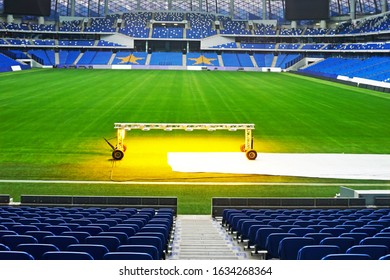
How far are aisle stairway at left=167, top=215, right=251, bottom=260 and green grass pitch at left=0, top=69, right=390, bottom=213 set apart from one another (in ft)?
11.8

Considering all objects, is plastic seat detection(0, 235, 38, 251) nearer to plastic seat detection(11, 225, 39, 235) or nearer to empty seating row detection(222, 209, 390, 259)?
plastic seat detection(11, 225, 39, 235)

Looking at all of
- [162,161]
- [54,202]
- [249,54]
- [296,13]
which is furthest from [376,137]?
[249,54]

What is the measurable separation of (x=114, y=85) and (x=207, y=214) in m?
56.0

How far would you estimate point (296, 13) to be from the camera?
12644 centimetres

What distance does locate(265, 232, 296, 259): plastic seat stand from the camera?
985 cm

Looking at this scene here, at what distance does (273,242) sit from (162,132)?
29545mm

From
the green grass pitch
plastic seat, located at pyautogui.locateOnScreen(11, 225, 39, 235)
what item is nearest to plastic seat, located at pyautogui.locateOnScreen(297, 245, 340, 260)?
plastic seat, located at pyautogui.locateOnScreen(11, 225, 39, 235)

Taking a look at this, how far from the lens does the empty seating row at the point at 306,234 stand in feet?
28.0

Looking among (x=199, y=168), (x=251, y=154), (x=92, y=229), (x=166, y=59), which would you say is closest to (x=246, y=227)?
(x=92, y=229)

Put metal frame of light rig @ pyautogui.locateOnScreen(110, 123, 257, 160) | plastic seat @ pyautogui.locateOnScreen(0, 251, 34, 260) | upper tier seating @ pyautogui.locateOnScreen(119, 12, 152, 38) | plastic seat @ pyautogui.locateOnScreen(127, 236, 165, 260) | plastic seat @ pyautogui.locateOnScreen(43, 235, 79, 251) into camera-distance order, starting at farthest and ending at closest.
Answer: upper tier seating @ pyautogui.locateOnScreen(119, 12, 152, 38) → metal frame of light rig @ pyautogui.locateOnScreen(110, 123, 257, 160) → plastic seat @ pyautogui.locateOnScreen(127, 236, 165, 260) → plastic seat @ pyautogui.locateOnScreen(43, 235, 79, 251) → plastic seat @ pyautogui.locateOnScreen(0, 251, 34, 260)

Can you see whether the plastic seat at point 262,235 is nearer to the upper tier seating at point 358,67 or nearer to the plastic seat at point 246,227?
the plastic seat at point 246,227

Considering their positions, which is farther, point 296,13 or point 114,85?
point 296,13
